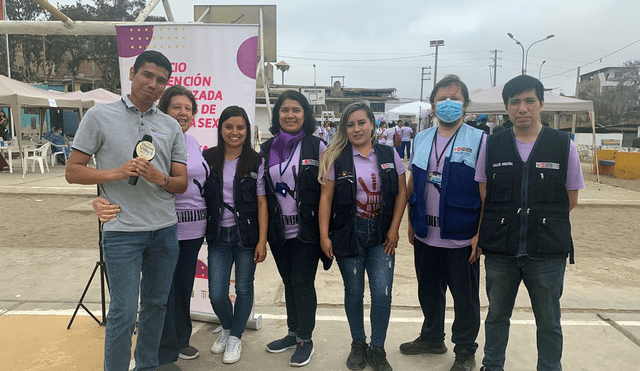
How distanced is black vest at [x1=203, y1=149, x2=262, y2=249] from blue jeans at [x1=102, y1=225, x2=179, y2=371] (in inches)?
15.7

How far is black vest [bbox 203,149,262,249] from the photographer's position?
288 cm

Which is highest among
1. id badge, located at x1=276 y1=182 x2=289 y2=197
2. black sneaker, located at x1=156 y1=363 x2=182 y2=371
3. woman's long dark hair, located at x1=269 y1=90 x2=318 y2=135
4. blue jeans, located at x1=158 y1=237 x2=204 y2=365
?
A: woman's long dark hair, located at x1=269 y1=90 x2=318 y2=135

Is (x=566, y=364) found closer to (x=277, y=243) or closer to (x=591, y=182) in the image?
(x=277, y=243)

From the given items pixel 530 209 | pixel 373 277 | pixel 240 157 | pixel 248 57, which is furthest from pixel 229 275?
pixel 530 209

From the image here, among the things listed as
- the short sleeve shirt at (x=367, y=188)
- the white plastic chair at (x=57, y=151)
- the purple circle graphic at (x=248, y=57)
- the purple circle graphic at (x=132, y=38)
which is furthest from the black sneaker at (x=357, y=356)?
the white plastic chair at (x=57, y=151)

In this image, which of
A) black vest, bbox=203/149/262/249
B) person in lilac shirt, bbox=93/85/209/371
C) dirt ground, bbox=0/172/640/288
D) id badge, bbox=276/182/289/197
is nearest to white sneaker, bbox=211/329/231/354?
person in lilac shirt, bbox=93/85/209/371

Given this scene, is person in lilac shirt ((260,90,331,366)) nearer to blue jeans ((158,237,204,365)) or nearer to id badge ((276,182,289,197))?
id badge ((276,182,289,197))

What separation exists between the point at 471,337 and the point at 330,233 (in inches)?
45.8

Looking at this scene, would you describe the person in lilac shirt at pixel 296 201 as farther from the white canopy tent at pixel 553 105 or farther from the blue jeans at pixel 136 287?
the white canopy tent at pixel 553 105

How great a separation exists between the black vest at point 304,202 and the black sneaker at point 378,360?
2.77 feet

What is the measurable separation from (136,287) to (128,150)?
74cm

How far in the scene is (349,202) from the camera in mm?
2785

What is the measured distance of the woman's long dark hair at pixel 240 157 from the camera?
2.89 meters

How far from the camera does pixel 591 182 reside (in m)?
13.2
